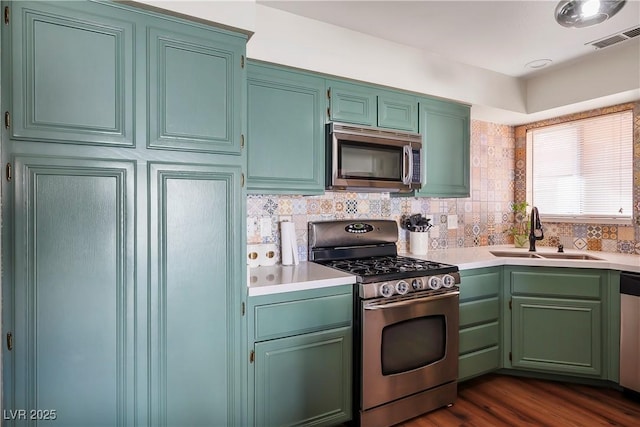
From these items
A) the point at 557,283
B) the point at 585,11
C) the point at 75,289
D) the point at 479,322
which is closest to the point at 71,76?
the point at 75,289

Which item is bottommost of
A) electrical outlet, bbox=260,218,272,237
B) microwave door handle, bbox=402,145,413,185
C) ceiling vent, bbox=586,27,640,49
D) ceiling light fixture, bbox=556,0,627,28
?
electrical outlet, bbox=260,218,272,237

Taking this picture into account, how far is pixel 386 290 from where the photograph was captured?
194cm

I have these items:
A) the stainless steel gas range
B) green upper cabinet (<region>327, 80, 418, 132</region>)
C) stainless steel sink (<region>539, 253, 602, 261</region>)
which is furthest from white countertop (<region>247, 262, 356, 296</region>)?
stainless steel sink (<region>539, 253, 602, 261</region>)

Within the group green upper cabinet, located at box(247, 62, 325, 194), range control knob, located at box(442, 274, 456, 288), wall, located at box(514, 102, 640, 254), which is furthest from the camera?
wall, located at box(514, 102, 640, 254)

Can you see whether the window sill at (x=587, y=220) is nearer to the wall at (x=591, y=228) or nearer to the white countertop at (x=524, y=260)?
the wall at (x=591, y=228)

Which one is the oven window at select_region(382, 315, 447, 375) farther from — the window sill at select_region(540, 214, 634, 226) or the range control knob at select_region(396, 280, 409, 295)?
the window sill at select_region(540, 214, 634, 226)

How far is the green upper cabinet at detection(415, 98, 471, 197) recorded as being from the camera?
2.66 m

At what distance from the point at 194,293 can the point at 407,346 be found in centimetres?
124

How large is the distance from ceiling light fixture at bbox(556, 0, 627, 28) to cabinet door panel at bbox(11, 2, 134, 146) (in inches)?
79.1

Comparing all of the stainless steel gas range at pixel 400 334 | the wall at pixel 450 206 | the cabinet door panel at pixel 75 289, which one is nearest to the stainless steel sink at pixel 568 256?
the wall at pixel 450 206

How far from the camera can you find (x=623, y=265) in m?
2.32

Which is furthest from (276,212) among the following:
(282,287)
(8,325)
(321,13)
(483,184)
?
(483,184)

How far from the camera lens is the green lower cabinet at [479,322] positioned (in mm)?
2410

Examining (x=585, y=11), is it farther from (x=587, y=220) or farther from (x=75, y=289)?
(x=75, y=289)
